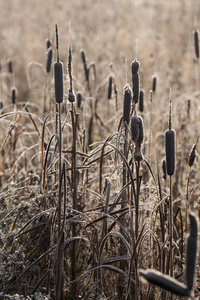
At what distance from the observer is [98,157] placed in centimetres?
203

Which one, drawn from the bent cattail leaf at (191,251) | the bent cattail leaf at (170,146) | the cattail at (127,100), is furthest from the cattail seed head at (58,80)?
the bent cattail leaf at (191,251)

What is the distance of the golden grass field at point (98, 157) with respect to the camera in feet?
5.49

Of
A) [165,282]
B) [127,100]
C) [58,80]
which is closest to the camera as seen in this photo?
[165,282]

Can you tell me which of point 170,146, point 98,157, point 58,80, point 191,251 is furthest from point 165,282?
point 98,157

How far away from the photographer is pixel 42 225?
6.77ft

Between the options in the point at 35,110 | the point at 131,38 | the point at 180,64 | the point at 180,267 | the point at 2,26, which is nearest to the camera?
the point at 180,267

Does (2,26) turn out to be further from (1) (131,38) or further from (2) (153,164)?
(2) (153,164)

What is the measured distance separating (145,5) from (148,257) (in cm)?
1226

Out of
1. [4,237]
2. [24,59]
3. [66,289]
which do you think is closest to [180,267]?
[66,289]

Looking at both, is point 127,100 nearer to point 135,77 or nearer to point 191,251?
point 135,77

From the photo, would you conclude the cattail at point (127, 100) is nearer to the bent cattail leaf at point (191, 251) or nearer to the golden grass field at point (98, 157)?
the golden grass field at point (98, 157)

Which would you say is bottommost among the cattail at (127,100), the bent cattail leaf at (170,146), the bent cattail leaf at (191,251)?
the bent cattail leaf at (191,251)

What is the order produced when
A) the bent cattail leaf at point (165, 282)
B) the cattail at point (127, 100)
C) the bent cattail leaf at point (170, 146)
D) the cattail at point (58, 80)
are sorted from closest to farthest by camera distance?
the bent cattail leaf at point (165, 282)
the bent cattail leaf at point (170, 146)
the cattail at point (58, 80)
the cattail at point (127, 100)

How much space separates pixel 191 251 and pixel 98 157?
3.33 feet
